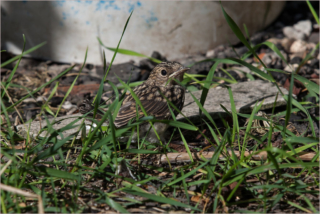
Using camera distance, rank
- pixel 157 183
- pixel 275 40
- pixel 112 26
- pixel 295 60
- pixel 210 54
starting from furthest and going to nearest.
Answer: pixel 275 40
pixel 210 54
pixel 295 60
pixel 112 26
pixel 157 183

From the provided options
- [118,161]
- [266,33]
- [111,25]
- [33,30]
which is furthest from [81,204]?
[266,33]

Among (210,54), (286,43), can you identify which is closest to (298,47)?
(286,43)

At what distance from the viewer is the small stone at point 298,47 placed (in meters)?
6.30

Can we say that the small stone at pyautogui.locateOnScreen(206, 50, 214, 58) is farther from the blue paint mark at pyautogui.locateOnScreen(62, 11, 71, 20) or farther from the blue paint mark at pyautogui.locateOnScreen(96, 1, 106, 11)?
the blue paint mark at pyautogui.locateOnScreen(62, 11, 71, 20)

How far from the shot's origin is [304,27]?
6926mm

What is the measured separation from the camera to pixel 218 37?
20.7ft

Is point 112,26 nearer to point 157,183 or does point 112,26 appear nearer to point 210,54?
point 210,54

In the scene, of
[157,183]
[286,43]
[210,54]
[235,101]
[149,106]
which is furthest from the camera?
[286,43]

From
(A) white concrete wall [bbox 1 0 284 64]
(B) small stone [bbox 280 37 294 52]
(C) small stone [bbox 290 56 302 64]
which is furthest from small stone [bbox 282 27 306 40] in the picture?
(A) white concrete wall [bbox 1 0 284 64]

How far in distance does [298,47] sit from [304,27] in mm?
822

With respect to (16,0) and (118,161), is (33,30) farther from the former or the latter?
(118,161)

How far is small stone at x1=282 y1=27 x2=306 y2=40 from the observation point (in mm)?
6707

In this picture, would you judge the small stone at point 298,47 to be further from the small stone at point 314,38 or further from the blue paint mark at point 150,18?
the blue paint mark at point 150,18

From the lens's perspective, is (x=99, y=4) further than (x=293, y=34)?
No
